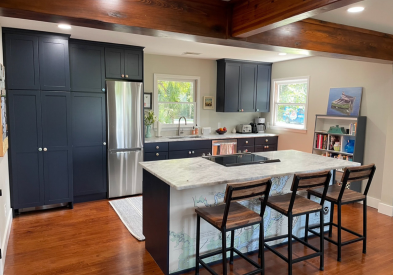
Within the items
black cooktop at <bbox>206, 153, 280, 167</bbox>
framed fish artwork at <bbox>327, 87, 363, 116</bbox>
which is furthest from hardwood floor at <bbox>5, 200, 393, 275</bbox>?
framed fish artwork at <bbox>327, 87, 363, 116</bbox>

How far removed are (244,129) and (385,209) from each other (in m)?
2.92

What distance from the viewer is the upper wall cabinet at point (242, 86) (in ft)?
19.4

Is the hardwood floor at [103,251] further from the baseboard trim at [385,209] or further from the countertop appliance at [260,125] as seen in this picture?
the countertop appliance at [260,125]

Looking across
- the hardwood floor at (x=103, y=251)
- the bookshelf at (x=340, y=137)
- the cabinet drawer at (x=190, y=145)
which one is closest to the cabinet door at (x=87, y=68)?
the cabinet drawer at (x=190, y=145)

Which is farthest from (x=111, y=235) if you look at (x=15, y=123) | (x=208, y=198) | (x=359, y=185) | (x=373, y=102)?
(x=373, y=102)

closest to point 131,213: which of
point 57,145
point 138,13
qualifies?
point 57,145

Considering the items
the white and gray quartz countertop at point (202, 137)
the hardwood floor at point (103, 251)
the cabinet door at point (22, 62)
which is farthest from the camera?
the white and gray quartz countertop at point (202, 137)

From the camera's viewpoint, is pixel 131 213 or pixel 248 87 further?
pixel 248 87

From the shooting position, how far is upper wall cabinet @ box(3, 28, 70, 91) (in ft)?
12.1

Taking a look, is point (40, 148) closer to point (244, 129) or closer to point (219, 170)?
point (219, 170)

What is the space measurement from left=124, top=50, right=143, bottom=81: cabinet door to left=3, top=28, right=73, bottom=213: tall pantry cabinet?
91 centimetres

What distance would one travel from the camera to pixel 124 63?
4.61 meters

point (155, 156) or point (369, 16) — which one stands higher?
point (369, 16)

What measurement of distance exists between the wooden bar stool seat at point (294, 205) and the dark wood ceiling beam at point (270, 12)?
5.05ft
